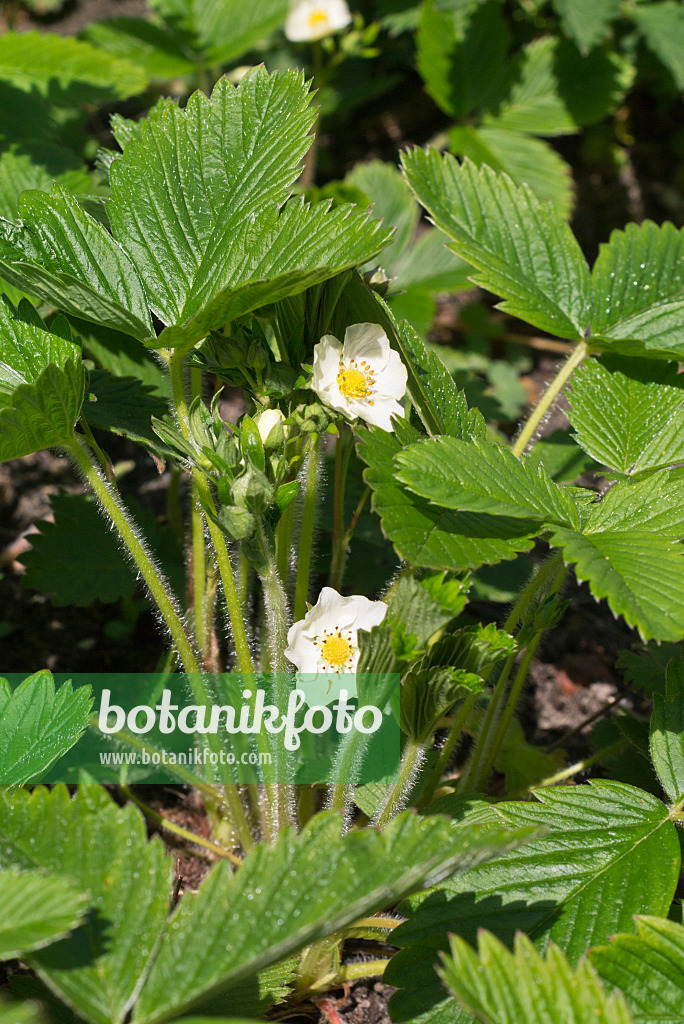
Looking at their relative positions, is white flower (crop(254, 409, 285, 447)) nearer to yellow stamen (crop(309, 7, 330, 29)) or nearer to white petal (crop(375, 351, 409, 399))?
white petal (crop(375, 351, 409, 399))

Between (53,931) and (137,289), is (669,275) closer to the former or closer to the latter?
(137,289)

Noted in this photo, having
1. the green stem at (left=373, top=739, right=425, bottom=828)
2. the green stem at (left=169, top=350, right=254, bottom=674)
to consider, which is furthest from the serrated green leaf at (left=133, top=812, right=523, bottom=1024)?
the green stem at (left=169, top=350, right=254, bottom=674)

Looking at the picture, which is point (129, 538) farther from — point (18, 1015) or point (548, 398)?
point (548, 398)

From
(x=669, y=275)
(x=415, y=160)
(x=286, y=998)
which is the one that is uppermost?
(x=415, y=160)

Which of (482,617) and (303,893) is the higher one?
(482,617)

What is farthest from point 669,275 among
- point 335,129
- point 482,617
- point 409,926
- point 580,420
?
point 335,129
